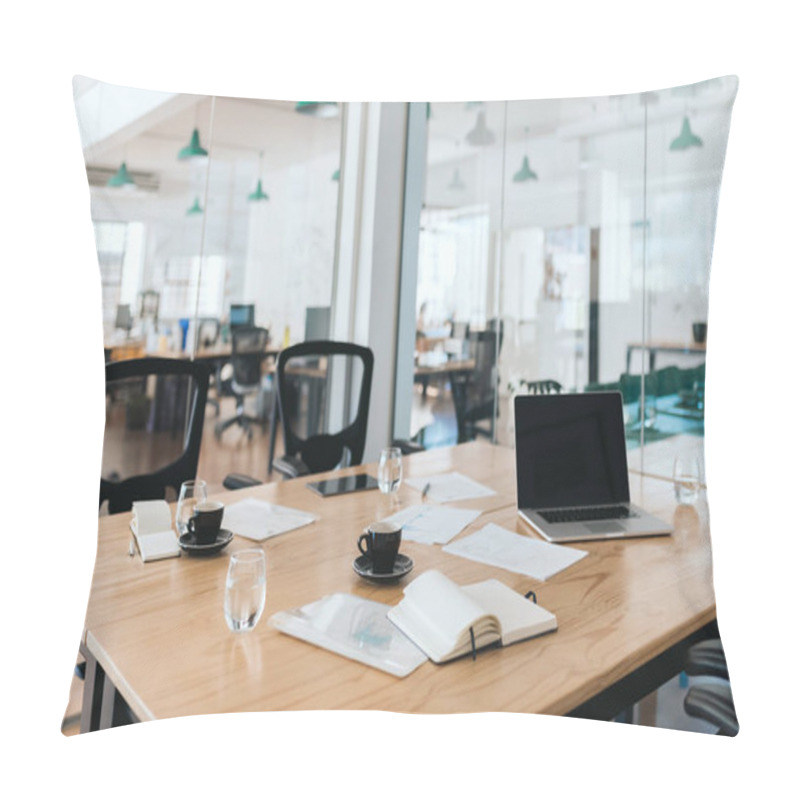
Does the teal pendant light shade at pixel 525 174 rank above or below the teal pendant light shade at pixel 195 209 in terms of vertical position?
above

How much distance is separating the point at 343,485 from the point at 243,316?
1311 millimetres

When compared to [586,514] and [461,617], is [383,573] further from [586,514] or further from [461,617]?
[586,514]

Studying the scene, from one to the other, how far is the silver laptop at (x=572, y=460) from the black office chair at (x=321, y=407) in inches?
28.5

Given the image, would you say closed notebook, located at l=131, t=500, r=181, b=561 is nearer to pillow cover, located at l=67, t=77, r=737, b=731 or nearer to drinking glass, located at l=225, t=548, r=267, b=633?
pillow cover, located at l=67, t=77, r=737, b=731

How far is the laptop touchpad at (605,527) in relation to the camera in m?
1.37

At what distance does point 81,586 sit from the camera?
2.92 feet

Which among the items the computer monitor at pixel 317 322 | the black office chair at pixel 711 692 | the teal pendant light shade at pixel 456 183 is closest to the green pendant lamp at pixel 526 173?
the teal pendant light shade at pixel 456 183

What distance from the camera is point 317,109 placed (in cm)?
285

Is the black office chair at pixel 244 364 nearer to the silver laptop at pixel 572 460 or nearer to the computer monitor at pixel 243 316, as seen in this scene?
the computer monitor at pixel 243 316

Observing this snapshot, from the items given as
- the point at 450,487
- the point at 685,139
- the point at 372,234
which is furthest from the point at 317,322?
the point at 685,139

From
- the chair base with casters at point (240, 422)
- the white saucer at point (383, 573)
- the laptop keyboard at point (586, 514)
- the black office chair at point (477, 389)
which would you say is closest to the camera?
the white saucer at point (383, 573)

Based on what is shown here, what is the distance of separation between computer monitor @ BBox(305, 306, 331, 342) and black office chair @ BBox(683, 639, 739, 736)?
230 centimetres

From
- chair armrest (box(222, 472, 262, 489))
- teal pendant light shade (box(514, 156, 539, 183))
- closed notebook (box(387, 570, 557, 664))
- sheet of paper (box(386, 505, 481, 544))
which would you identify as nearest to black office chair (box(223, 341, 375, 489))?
chair armrest (box(222, 472, 262, 489))

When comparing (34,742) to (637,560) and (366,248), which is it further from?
(366,248)
